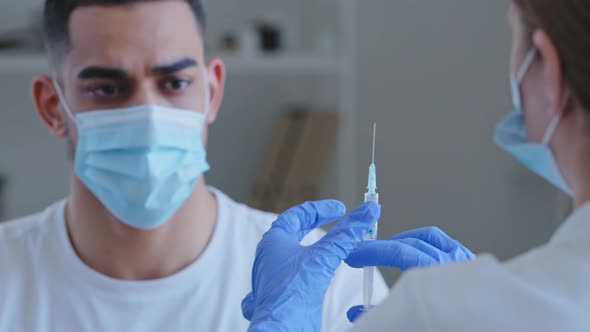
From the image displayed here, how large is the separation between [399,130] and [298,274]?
6.80 feet

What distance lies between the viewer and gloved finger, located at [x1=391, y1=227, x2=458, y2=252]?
3.79ft

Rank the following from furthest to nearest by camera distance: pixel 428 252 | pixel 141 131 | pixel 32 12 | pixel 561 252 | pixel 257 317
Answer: pixel 32 12 < pixel 141 131 < pixel 428 252 < pixel 257 317 < pixel 561 252

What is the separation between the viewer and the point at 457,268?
2.48ft

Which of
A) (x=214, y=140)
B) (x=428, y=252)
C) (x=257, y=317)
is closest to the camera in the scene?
(x=257, y=317)

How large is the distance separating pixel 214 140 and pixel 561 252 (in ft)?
8.61

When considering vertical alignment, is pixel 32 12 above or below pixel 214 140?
above

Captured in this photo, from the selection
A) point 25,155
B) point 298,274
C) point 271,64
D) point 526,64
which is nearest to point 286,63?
point 271,64

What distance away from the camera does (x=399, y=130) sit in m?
3.03

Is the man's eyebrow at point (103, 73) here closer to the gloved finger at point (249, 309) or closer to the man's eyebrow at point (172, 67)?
the man's eyebrow at point (172, 67)

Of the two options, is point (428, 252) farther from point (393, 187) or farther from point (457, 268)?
point (393, 187)

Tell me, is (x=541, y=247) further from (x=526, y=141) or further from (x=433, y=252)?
(x=433, y=252)

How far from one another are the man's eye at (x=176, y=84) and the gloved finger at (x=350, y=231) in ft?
1.57

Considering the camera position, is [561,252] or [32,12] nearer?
[561,252]

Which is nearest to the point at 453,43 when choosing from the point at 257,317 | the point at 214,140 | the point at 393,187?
the point at 393,187
